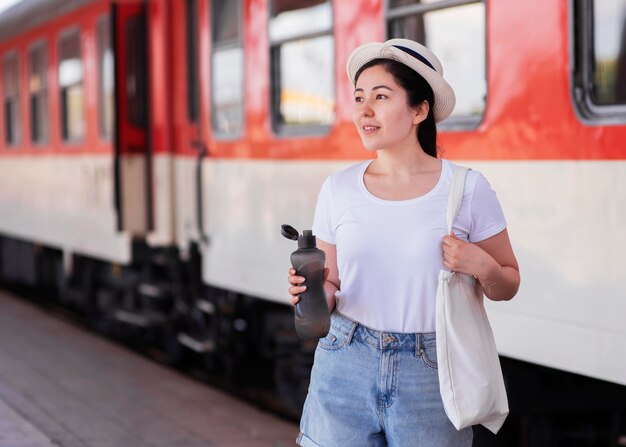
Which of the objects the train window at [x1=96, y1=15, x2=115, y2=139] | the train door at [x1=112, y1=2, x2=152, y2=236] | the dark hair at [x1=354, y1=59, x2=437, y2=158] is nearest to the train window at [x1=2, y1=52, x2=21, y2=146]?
the train window at [x1=96, y1=15, x2=115, y2=139]

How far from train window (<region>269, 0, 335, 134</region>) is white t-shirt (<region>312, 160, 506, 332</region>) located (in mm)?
3332

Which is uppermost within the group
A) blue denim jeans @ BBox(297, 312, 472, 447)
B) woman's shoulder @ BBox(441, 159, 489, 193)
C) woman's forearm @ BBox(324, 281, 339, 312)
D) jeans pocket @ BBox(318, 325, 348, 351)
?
woman's shoulder @ BBox(441, 159, 489, 193)

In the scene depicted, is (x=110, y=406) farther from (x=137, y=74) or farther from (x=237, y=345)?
(x=137, y=74)

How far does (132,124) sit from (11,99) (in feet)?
18.6

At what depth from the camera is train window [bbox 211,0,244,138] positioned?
296 inches

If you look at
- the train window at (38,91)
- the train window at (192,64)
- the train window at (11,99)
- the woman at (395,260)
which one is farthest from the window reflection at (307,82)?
the train window at (11,99)

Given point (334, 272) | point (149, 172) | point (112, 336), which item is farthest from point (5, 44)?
point (334, 272)

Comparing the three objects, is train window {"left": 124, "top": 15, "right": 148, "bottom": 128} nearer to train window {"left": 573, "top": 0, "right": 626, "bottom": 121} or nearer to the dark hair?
train window {"left": 573, "top": 0, "right": 626, "bottom": 121}

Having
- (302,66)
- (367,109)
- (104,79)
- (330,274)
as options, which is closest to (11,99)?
(104,79)

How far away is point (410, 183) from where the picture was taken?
119 inches

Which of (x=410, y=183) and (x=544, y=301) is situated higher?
(x=410, y=183)

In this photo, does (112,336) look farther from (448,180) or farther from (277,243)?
(448,180)

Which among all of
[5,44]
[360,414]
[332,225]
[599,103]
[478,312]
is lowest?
[360,414]

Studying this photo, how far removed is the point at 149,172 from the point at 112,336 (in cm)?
276
